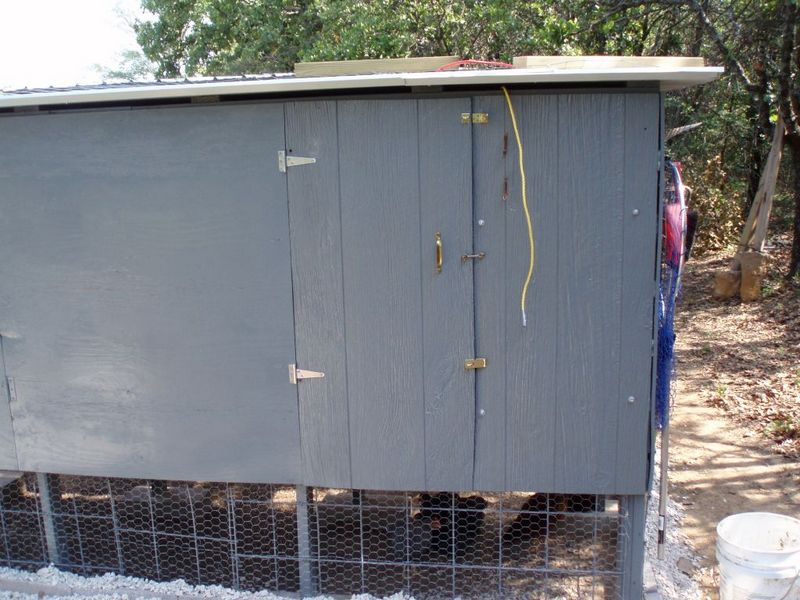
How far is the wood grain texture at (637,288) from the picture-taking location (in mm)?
2717

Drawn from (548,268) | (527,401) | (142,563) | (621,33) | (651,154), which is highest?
(621,33)

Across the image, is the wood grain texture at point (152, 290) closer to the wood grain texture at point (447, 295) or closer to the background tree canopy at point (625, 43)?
the wood grain texture at point (447, 295)

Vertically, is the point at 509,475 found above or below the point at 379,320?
below

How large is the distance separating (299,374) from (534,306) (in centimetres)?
103

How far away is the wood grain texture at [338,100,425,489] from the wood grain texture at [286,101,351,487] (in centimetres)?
4

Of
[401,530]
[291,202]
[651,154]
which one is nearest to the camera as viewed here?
[651,154]

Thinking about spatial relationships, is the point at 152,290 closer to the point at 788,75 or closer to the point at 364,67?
the point at 364,67

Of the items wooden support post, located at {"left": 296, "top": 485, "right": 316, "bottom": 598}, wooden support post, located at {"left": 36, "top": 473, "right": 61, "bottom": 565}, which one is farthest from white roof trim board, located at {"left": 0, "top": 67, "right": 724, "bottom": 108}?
wooden support post, located at {"left": 36, "top": 473, "right": 61, "bottom": 565}

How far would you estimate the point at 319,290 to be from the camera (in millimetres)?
2959

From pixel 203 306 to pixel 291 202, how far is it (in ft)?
1.99

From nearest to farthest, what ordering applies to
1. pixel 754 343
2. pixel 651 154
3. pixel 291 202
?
pixel 651 154
pixel 291 202
pixel 754 343

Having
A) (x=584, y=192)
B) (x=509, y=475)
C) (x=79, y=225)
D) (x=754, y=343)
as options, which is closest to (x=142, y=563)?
(x=79, y=225)

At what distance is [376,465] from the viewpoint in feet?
9.95

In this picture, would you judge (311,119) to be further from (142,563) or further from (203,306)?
(142,563)
